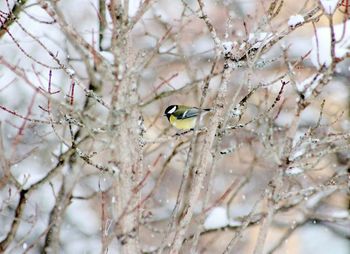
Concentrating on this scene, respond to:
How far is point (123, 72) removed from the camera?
9.40 ft

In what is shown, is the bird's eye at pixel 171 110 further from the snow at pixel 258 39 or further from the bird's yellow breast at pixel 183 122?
the snow at pixel 258 39

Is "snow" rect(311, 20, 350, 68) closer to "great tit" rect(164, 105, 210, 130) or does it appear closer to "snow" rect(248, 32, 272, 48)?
"snow" rect(248, 32, 272, 48)

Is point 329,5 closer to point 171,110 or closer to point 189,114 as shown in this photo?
point 189,114

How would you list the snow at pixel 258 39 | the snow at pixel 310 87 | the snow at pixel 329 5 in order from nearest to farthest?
the snow at pixel 329 5 → the snow at pixel 310 87 → the snow at pixel 258 39

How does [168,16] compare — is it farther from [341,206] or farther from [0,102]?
[341,206]

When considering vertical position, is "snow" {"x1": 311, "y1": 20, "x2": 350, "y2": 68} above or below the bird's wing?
below

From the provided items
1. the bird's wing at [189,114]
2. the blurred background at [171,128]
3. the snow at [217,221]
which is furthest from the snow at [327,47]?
the snow at [217,221]

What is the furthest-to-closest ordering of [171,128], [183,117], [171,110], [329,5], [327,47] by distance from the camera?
1. [171,128]
2. [171,110]
3. [183,117]
4. [327,47]
5. [329,5]

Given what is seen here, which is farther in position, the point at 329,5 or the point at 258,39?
the point at 258,39

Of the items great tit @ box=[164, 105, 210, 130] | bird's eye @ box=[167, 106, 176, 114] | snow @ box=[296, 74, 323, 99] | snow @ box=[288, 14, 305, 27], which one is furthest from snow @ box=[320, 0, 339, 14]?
bird's eye @ box=[167, 106, 176, 114]

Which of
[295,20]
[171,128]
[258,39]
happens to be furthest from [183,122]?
[295,20]

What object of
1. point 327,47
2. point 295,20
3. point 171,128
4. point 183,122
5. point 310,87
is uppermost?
point 171,128

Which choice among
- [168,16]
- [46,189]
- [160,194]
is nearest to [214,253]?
[160,194]

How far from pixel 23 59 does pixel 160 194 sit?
2.71 m
